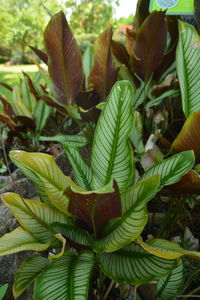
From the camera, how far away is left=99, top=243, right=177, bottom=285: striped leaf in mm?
583

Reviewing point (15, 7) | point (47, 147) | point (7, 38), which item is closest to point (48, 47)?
point (47, 147)

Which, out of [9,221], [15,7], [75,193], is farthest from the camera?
[15,7]

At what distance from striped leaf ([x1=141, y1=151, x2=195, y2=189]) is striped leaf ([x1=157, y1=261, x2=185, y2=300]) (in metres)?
0.27

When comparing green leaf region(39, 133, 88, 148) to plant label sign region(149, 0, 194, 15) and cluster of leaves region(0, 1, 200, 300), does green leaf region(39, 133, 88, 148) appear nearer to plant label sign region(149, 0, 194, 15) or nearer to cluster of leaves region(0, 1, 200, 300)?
cluster of leaves region(0, 1, 200, 300)

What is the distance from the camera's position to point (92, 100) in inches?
37.3

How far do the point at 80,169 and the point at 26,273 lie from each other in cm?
26

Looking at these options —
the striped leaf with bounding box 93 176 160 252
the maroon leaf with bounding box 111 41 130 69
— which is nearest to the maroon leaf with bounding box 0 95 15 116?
the maroon leaf with bounding box 111 41 130 69

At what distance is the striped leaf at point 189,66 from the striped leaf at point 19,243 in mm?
470

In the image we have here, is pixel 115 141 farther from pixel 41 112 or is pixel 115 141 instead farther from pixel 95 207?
pixel 41 112

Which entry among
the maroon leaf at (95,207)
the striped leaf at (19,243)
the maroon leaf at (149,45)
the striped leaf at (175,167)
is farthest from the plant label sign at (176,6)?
the striped leaf at (19,243)

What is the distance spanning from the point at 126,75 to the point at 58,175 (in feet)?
2.05

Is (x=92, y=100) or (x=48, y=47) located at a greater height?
(x=48, y=47)

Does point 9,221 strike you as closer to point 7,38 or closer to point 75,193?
point 75,193

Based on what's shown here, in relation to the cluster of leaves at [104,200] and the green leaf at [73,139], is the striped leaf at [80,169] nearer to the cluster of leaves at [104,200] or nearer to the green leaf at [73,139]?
the cluster of leaves at [104,200]
